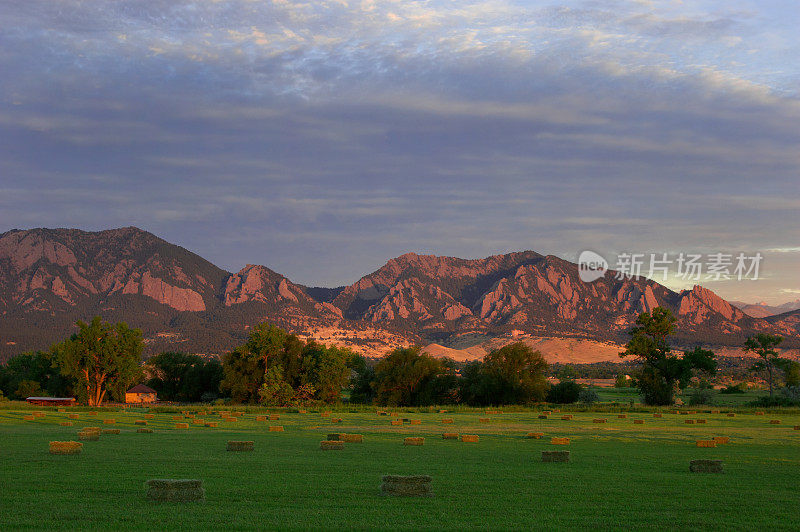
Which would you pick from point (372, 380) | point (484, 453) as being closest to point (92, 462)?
point (484, 453)

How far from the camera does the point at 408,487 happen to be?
13.4 metres

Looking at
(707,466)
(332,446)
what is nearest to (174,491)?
(332,446)

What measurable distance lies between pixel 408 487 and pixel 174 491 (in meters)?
4.33

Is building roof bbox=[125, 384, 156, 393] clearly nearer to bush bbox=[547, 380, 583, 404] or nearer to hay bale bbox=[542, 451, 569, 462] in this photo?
bush bbox=[547, 380, 583, 404]

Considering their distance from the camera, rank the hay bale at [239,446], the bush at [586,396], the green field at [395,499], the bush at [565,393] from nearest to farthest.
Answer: the green field at [395,499]
the hay bale at [239,446]
the bush at [565,393]
the bush at [586,396]

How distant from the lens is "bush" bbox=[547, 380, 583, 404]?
3201 inches

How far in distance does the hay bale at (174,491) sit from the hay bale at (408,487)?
3.49 m

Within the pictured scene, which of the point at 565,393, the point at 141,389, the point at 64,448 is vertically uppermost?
the point at 64,448

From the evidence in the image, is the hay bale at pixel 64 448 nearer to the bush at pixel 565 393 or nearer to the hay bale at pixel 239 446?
the hay bale at pixel 239 446

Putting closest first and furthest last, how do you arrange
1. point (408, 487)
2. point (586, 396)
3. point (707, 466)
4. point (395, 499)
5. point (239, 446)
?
1. point (395, 499)
2. point (408, 487)
3. point (707, 466)
4. point (239, 446)
5. point (586, 396)

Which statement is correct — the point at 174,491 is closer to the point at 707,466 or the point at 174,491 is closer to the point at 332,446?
the point at 332,446

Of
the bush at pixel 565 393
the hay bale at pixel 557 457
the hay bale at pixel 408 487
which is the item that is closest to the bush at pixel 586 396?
the bush at pixel 565 393

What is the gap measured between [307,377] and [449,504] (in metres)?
81.5

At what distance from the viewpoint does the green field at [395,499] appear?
11.4 meters
